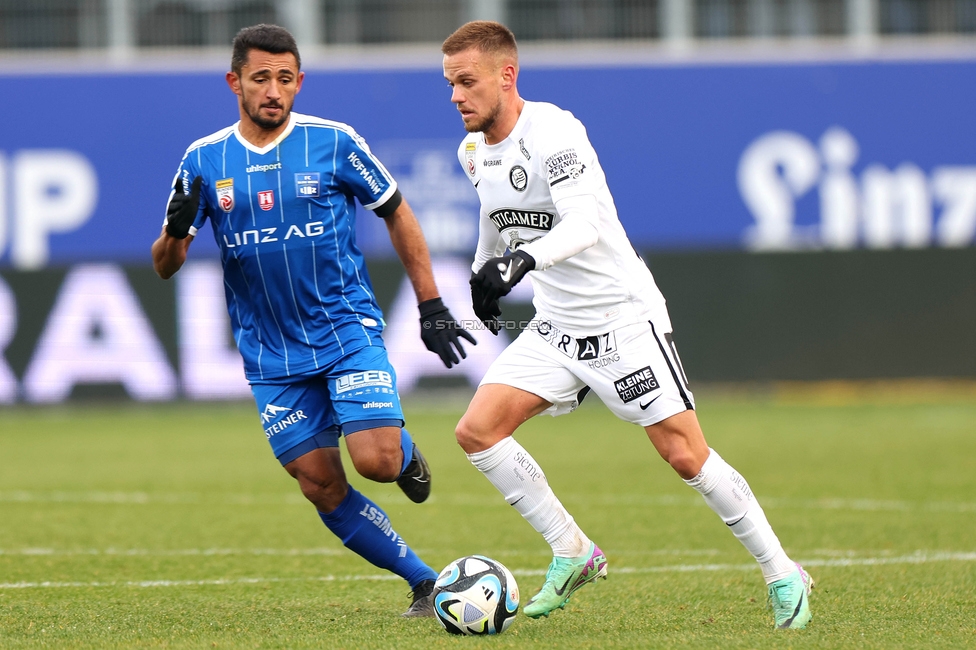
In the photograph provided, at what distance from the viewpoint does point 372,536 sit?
18.6 ft

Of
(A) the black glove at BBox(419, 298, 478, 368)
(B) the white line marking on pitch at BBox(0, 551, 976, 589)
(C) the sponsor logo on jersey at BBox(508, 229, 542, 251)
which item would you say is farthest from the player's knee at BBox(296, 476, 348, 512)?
(C) the sponsor logo on jersey at BBox(508, 229, 542, 251)

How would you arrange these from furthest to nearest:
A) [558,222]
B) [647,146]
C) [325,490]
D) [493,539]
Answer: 1. [647,146]
2. [493,539]
3. [325,490]
4. [558,222]

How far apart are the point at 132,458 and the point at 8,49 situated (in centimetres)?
1293

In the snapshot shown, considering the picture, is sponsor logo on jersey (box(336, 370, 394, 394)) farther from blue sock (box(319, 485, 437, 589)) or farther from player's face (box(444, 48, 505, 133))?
player's face (box(444, 48, 505, 133))

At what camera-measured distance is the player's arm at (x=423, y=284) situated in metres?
5.65

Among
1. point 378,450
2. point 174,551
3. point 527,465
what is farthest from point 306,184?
point 174,551

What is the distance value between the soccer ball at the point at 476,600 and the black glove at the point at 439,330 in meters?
0.90

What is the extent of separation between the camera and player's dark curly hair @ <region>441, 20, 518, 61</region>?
5.41m

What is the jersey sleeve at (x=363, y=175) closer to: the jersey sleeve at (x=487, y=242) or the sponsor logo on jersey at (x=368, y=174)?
the sponsor logo on jersey at (x=368, y=174)

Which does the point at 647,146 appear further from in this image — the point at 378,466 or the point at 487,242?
the point at 378,466

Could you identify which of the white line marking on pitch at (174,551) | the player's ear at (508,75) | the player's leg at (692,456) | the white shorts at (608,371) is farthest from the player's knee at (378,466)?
the white line marking on pitch at (174,551)

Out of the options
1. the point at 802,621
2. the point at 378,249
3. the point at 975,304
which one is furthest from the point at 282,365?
the point at 378,249

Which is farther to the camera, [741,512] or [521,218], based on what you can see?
[521,218]

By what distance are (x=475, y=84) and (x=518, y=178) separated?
41 centimetres
